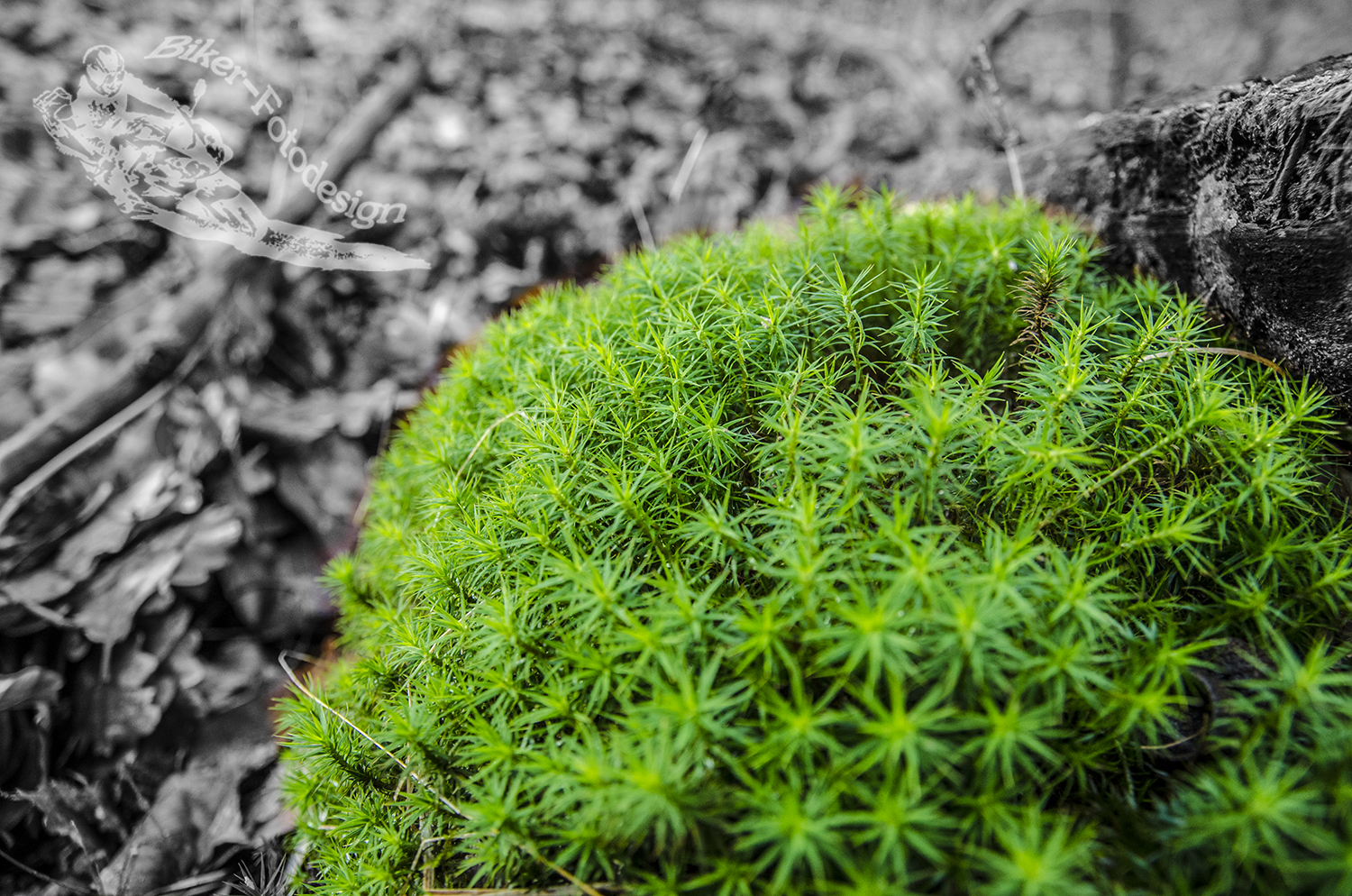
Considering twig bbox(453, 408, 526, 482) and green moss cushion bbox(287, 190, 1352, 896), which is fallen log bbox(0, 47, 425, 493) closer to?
green moss cushion bbox(287, 190, 1352, 896)

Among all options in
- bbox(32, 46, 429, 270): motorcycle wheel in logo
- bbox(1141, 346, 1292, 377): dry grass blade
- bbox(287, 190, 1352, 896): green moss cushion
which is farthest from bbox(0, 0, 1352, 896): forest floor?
bbox(1141, 346, 1292, 377): dry grass blade

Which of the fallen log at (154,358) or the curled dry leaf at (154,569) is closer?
the curled dry leaf at (154,569)

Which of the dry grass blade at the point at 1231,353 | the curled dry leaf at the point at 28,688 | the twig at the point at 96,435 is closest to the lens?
the dry grass blade at the point at 1231,353

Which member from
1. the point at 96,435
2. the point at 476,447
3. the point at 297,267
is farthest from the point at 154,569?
the point at 297,267

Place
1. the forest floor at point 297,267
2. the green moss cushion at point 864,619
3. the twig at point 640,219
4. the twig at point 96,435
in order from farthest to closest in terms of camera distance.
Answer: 1. the twig at point 640,219
2. the twig at point 96,435
3. the forest floor at point 297,267
4. the green moss cushion at point 864,619

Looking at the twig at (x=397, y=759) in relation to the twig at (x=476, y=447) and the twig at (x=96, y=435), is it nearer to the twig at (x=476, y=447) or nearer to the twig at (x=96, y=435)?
the twig at (x=476, y=447)

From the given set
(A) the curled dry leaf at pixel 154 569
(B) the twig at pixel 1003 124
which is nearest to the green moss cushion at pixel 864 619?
(A) the curled dry leaf at pixel 154 569

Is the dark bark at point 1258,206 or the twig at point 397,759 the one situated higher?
the dark bark at point 1258,206

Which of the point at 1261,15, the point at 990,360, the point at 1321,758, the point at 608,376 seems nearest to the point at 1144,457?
the point at 990,360

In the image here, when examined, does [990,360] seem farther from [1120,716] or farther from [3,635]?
[3,635]
